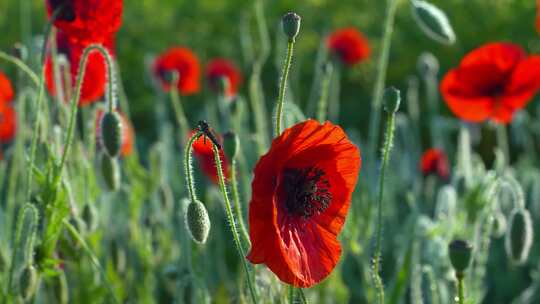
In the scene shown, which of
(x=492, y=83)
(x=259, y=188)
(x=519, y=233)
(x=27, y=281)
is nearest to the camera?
(x=259, y=188)

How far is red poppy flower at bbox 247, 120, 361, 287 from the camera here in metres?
1.10

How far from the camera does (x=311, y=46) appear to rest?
5488 millimetres

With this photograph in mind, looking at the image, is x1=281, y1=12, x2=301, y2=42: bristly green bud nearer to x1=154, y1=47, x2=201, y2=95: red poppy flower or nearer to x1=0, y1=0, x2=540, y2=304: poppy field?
x1=0, y1=0, x2=540, y2=304: poppy field

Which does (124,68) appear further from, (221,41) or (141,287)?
(141,287)

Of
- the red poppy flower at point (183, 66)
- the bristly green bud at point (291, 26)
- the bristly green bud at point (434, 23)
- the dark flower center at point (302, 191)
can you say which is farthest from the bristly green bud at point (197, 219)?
the red poppy flower at point (183, 66)

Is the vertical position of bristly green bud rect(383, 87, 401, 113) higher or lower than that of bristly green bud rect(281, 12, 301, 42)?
lower

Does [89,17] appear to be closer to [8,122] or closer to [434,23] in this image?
[434,23]

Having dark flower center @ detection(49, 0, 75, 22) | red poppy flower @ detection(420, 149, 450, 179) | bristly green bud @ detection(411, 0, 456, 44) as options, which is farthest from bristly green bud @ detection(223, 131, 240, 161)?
red poppy flower @ detection(420, 149, 450, 179)

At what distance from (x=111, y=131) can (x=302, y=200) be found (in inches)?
17.1

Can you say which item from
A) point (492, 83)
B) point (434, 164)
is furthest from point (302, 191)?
point (434, 164)

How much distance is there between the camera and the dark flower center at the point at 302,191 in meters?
1.25

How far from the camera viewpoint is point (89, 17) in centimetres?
153

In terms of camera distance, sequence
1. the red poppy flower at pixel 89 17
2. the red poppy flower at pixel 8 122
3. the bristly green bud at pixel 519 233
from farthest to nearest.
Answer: the red poppy flower at pixel 8 122 → the bristly green bud at pixel 519 233 → the red poppy flower at pixel 89 17

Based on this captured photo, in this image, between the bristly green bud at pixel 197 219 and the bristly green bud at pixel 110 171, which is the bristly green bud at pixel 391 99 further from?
the bristly green bud at pixel 110 171
